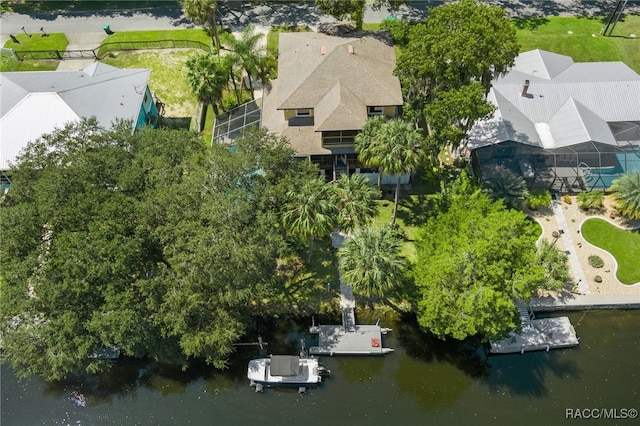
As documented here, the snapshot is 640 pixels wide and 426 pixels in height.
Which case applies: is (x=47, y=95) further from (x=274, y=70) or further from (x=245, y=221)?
(x=245, y=221)

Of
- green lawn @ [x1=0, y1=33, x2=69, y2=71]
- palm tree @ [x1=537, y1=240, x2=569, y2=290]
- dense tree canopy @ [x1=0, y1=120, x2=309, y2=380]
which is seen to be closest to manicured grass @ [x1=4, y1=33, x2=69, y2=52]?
green lawn @ [x1=0, y1=33, x2=69, y2=71]

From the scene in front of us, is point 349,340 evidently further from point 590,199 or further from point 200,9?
point 200,9

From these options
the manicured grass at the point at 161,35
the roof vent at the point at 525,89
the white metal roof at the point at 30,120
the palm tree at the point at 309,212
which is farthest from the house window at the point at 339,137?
the manicured grass at the point at 161,35

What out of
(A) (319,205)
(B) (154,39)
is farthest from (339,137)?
(B) (154,39)

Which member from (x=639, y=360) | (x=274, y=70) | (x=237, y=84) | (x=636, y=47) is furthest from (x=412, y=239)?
(x=636, y=47)

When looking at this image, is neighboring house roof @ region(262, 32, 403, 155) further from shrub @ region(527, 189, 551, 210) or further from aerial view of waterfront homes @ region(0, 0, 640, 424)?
shrub @ region(527, 189, 551, 210)
